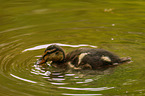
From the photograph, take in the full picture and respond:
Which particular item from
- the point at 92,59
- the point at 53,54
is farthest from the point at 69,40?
the point at 92,59

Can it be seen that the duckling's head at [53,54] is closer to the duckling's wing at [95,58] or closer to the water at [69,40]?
the water at [69,40]

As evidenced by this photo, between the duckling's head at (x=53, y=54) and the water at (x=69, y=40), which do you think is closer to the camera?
the water at (x=69, y=40)

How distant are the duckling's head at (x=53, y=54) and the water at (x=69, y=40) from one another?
24 cm

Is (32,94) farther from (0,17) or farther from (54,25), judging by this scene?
(0,17)

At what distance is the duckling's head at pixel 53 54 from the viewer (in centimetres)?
574

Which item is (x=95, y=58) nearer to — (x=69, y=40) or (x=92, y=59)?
(x=92, y=59)

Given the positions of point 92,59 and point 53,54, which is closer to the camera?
point 92,59

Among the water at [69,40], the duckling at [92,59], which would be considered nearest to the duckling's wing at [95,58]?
the duckling at [92,59]

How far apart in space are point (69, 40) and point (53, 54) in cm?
117

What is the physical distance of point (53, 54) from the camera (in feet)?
18.9

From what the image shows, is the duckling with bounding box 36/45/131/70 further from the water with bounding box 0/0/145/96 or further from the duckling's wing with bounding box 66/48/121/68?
the water with bounding box 0/0/145/96

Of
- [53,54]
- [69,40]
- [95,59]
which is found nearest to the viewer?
[95,59]

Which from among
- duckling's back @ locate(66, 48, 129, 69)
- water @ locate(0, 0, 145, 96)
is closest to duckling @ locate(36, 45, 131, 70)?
duckling's back @ locate(66, 48, 129, 69)

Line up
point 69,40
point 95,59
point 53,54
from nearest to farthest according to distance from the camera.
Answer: point 95,59 → point 53,54 → point 69,40
